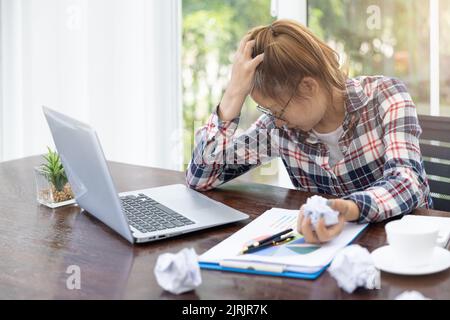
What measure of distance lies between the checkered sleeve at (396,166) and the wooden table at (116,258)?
0.15 ft

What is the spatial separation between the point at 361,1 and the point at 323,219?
1.69m

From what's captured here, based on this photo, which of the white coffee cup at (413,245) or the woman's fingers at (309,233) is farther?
the woman's fingers at (309,233)

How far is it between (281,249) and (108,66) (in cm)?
199

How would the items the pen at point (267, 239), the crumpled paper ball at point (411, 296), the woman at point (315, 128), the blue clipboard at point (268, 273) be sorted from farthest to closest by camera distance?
the woman at point (315, 128)
the pen at point (267, 239)
the blue clipboard at point (268, 273)
the crumpled paper ball at point (411, 296)

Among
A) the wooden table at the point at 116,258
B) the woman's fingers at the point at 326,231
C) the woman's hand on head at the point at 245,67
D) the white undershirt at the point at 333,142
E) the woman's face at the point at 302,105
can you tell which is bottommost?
the wooden table at the point at 116,258

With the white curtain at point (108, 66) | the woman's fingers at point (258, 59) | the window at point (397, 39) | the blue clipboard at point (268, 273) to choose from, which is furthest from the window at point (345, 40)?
the blue clipboard at point (268, 273)

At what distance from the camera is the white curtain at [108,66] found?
114 inches

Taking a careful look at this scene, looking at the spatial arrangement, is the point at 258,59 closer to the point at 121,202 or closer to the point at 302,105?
the point at 302,105

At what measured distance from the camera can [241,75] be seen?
1.52 m

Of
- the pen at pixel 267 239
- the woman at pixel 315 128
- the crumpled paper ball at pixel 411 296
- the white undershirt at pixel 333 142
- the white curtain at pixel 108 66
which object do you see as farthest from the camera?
the white curtain at pixel 108 66

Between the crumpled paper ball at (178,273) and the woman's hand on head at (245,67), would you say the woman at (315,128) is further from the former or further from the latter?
the crumpled paper ball at (178,273)

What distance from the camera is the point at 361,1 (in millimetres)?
2641

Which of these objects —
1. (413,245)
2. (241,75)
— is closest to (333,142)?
(241,75)

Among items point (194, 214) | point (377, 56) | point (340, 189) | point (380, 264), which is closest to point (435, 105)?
point (377, 56)
